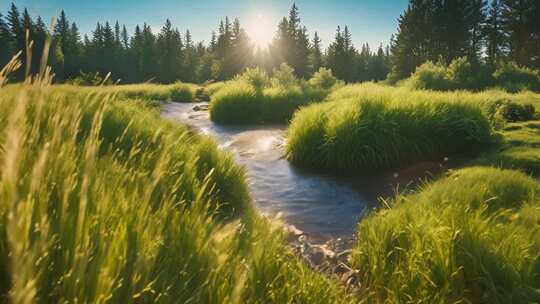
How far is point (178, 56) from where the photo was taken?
252ft

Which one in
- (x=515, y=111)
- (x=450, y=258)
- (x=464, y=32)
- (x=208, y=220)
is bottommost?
(x=450, y=258)

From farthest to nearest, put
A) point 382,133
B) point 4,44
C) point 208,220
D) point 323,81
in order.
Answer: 1. point 4,44
2. point 323,81
3. point 382,133
4. point 208,220

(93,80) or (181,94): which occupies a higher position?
(181,94)

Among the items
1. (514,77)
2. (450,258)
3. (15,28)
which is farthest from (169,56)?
(450,258)

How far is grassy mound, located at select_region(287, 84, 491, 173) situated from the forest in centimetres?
4

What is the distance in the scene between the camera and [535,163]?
7.21 meters

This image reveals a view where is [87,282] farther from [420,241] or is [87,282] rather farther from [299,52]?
[299,52]

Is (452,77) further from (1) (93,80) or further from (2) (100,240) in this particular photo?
(2) (100,240)

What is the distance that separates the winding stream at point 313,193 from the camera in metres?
5.72

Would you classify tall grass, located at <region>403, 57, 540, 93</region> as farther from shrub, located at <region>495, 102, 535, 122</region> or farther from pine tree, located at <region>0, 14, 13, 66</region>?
pine tree, located at <region>0, 14, 13, 66</region>

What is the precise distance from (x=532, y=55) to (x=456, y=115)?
4431 cm

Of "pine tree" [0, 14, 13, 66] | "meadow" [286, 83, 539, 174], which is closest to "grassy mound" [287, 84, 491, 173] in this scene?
"meadow" [286, 83, 539, 174]

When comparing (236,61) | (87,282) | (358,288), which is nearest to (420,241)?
(358,288)

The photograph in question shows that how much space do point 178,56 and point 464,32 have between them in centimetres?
4901
